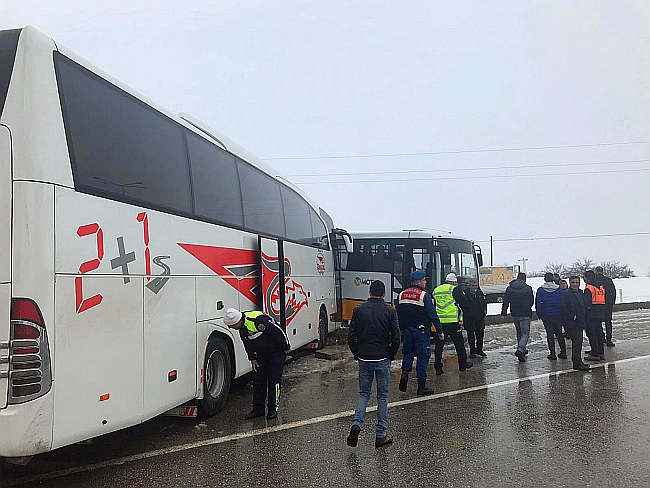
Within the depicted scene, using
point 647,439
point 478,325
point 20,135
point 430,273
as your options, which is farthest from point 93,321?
point 430,273

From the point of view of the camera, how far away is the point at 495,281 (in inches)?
1425

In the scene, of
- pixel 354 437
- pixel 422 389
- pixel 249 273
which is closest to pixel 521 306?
pixel 422 389

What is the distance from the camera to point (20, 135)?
193 inches

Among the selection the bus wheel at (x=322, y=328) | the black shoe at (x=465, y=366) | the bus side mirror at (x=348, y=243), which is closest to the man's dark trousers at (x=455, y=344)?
the black shoe at (x=465, y=366)

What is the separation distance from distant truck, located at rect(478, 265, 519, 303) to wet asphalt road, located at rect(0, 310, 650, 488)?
24.5 m

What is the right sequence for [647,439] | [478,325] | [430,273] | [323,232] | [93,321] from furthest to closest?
[430,273]
[323,232]
[478,325]
[647,439]
[93,321]

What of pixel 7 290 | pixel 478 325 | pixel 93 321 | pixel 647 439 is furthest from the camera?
pixel 478 325

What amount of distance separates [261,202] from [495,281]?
2835 centimetres

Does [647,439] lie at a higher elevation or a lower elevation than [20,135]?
lower

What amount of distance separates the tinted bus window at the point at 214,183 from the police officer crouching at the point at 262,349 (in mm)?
1354

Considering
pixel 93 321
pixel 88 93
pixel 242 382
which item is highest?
pixel 88 93

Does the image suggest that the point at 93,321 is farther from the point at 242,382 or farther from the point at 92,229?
the point at 242,382

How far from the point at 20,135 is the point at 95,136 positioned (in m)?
0.83

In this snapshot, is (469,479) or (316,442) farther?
(316,442)
